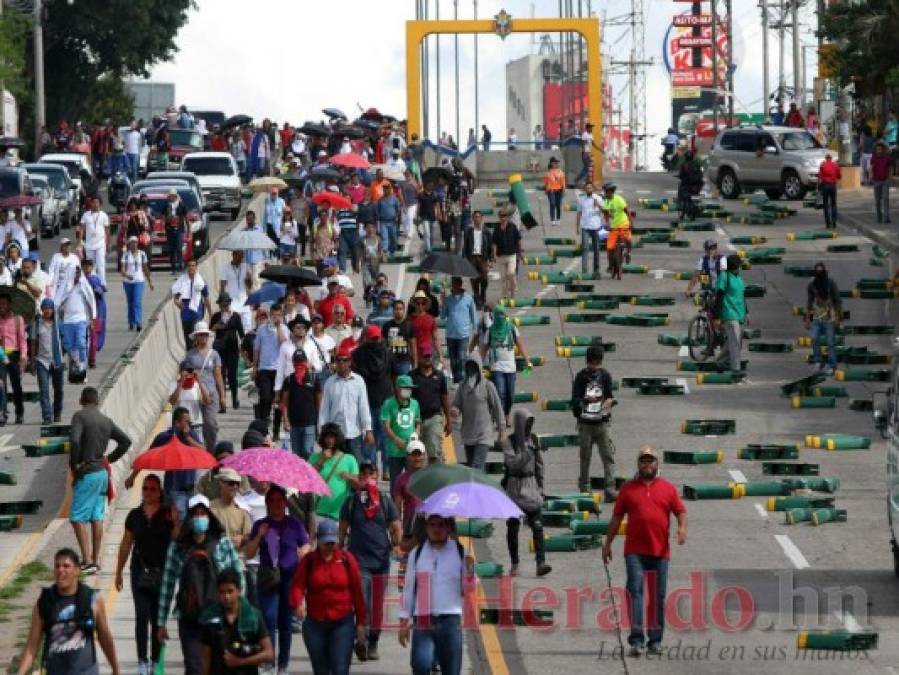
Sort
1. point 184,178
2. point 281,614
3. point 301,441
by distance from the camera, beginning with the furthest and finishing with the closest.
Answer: point 184,178
point 301,441
point 281,614

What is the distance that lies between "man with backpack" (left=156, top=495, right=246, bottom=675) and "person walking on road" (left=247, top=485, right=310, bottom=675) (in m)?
0.79

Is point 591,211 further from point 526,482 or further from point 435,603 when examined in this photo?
point 435,603

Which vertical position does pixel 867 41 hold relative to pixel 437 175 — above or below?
above

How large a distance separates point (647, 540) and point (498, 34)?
163ft

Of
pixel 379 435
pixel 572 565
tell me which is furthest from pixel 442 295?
pixel 572 565

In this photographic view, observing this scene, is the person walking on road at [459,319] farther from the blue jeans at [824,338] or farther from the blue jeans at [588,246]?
the blue jeans at [588,246]

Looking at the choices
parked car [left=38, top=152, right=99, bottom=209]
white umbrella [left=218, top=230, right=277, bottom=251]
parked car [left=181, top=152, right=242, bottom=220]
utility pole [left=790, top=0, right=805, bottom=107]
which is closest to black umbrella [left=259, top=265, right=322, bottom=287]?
white umbrella [left=218, top=230, right=277, bottom=251]

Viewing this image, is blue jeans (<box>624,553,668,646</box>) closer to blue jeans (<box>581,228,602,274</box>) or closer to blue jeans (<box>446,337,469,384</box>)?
blue jeans (<box>446,337,469,384</box>)

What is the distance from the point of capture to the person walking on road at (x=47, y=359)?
3023cm

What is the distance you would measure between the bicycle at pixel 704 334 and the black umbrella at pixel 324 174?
14.4m

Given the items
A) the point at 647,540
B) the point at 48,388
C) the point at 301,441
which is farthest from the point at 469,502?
the point at 48,388

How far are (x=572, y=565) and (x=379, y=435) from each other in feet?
14.4

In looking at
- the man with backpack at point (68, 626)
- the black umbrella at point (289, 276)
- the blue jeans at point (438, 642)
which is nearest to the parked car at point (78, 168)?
the black umbrella at point (289, 276)

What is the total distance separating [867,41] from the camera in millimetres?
50375
